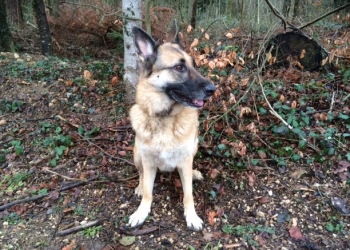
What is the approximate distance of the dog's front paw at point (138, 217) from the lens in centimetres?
316

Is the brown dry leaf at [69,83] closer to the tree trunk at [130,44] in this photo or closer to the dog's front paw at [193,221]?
the tree trunk at [130,44]

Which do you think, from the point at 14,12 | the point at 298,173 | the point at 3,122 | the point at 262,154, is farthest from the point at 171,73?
the point at 14,12

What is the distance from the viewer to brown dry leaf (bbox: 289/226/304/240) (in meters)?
2.95

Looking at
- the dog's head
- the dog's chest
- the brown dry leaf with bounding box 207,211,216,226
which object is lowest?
the brown dry leaf with bounding box 207,211,216,226

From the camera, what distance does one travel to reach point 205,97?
2855 millimetres

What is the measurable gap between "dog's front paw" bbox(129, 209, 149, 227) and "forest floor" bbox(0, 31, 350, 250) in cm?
7

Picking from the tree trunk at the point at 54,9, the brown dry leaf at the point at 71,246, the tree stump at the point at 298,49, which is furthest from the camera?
the tree trunk at the point at 54,9

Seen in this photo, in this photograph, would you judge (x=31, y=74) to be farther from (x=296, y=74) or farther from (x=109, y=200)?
(x=296, y=74)

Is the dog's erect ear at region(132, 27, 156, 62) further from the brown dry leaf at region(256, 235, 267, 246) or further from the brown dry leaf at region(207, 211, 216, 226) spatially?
the brown dry leaf at region(256, 235, 267, 246)

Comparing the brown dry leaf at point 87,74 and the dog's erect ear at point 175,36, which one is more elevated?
the dog's erect ear at point 175,36

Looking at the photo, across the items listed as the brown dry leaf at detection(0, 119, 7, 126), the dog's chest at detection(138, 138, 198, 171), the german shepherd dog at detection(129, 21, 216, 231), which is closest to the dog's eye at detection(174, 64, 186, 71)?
the german shepherd dog at detection(129, 21, 216, 231)

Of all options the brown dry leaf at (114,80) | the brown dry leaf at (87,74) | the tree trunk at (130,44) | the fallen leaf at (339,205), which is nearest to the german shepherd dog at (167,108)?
the fallen leaf at (339,205)

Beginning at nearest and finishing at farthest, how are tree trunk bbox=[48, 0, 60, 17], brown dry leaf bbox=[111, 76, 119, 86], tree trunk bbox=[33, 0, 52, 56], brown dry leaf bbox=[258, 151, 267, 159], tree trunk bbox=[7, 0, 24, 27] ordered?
brown dry leaf bbox=[258, 151, 267, 159]
brown dry leaf bbox=[111, 76, 119, 86]
tree trunk bbox=[33, 0, 52, 56]
tree trunk bbox=[48, 0, 60, 17]
tree trunk bbox=[7, 0, 24, 27]

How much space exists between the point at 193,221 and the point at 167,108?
4.18 ft
